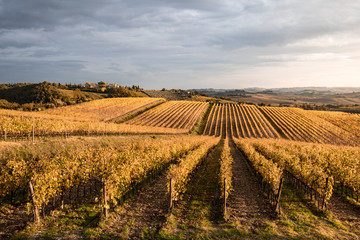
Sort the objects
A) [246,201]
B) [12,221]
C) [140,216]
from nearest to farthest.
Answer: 1. [12,221]
2. [140,216]
3. [246,201]

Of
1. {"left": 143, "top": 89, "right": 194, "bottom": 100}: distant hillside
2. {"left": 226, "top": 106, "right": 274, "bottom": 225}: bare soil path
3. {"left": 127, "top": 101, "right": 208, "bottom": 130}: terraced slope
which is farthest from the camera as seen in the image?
{"left": 143, "top": 89, "right": 194, "bottom": 100}: distant hillside

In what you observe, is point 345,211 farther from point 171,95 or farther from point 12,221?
point 171,95

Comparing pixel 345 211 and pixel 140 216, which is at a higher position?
pixel 140 216

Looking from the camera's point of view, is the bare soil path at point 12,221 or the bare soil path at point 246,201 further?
the bare soil path at point 246,201

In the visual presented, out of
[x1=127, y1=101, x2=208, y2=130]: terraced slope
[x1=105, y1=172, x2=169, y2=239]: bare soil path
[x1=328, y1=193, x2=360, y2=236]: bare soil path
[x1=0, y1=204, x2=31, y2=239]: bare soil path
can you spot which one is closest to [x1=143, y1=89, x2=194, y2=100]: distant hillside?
[x1=127, y1=101, x2=208, y2=130]: terraced slope

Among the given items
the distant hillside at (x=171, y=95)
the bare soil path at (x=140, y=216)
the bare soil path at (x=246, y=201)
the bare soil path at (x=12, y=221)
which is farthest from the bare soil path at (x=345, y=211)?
the distant hillside at (x=171, y=95)

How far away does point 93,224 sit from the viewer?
10680mm

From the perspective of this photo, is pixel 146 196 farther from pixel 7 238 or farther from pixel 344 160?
pixel 344 160

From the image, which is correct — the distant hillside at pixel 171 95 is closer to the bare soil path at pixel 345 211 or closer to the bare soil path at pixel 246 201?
the bare soil path at pixel 246 201

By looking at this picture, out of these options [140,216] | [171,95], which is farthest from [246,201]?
[171,95]

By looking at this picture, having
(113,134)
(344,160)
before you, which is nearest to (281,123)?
(344,160)

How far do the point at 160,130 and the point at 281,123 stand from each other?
41810 mm

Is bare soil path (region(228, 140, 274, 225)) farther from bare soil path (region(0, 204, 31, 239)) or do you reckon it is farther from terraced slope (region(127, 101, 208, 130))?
terraced slope (region(127, 101, 208, 130))

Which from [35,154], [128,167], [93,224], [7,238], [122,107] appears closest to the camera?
[7,238]
